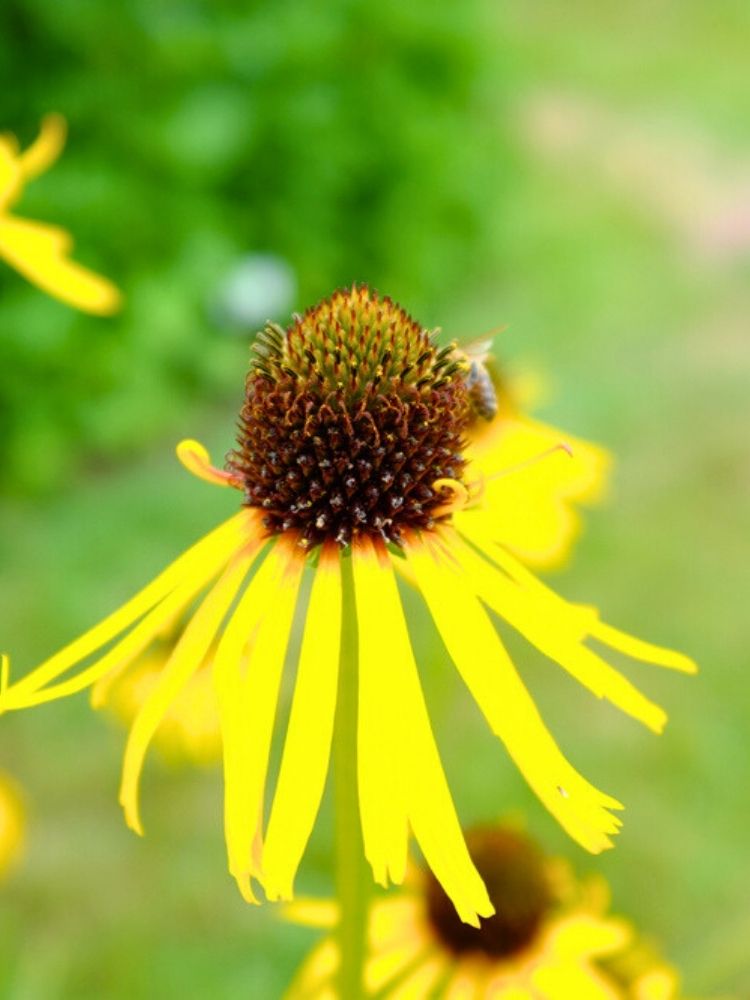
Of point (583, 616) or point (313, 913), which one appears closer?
point (583, 616)

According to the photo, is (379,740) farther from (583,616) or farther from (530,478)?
(530,478)

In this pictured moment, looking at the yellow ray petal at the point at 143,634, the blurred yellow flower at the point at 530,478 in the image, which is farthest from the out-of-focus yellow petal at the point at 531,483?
the yellow ray petal at the point at 143,634

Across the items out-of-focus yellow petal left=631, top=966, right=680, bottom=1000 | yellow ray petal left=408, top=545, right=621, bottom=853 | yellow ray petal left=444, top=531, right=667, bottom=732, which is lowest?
out-of-focus yellow petal left=631, top=966, right=680, bottom=1000

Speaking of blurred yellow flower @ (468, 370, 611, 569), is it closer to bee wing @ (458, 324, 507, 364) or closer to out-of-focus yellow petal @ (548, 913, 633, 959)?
bee wing @ (458, 324, 507, 364)

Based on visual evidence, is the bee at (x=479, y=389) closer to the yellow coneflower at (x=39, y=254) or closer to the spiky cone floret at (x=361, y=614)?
the spiky cone floret at (x=361, y=614)

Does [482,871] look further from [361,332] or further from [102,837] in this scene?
[102,837]

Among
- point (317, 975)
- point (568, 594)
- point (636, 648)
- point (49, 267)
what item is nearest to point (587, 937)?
point (317, 975)

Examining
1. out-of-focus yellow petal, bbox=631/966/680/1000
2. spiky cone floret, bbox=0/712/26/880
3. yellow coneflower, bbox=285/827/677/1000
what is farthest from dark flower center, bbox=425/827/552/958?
spiky cone floret, bbox=0/712/26/880
